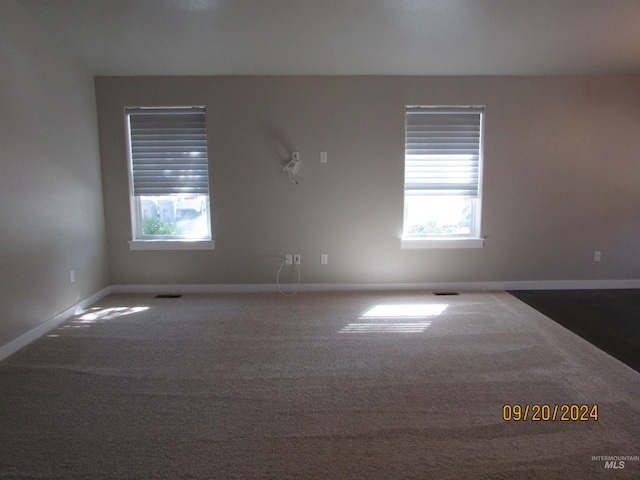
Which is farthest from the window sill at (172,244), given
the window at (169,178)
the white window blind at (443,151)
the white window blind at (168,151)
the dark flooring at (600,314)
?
the dark flooring at (600,314)

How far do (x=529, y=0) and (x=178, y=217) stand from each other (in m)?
3.96

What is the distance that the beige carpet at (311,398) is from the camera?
172cm

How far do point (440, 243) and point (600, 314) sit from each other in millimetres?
1650

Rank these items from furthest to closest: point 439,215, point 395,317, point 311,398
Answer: point 439,215 < point 395,317 < point 311,398

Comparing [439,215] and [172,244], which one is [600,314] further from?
[172,244]

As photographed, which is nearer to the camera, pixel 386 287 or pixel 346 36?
pixel 346 36

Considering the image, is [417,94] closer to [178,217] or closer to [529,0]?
[529,0]

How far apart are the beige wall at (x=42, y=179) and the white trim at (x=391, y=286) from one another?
2.18 feet

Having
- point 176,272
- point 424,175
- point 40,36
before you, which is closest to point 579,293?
point 424,175

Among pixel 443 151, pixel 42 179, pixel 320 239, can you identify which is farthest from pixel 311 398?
pixel 443 151

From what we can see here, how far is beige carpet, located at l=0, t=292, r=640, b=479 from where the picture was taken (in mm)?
1716

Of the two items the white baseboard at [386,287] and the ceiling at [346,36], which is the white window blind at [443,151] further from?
the white baseboard at [386,287]

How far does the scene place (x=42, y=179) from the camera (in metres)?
3.21

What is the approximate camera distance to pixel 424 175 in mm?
4312
